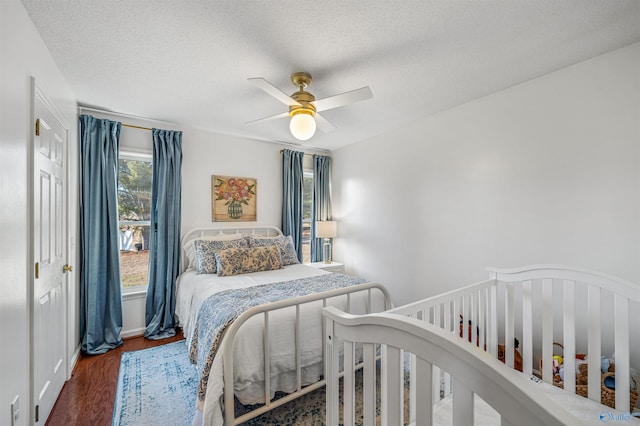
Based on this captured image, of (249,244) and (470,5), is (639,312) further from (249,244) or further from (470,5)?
(249,244)

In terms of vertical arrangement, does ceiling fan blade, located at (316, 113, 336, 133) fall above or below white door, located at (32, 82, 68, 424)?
above

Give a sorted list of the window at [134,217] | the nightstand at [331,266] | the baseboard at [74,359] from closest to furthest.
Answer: the baseboard at [74,359] < the window at [134,217] < the nightstand at [331,266]

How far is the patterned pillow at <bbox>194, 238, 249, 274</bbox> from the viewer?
3.05 meters

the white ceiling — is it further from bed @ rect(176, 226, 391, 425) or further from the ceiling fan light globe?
bed @ rect(176, 226, 391, 425)

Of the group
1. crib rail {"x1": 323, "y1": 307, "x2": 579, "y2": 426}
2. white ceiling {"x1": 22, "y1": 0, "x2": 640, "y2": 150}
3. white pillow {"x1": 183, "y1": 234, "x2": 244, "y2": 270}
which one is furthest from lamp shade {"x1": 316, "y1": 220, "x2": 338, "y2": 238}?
crib rail {"x1": 323, "y1": 307, "x2": 579, "y2": 426}

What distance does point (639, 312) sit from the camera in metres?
1.85

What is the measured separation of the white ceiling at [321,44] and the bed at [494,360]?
156 cm

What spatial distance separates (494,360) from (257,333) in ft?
4.75

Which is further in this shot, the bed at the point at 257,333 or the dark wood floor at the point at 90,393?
the dark wood floor at the point at 90,393

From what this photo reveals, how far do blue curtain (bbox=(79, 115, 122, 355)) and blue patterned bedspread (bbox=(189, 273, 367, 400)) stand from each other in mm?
1470

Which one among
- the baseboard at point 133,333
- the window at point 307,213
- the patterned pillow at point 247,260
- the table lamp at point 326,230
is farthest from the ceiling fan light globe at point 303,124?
the baseboard at point 133,333

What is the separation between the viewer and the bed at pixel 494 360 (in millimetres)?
623

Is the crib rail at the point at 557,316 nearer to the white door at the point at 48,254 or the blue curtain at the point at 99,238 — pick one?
the white door at the point at 48,254

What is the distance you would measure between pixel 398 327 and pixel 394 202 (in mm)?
2946
